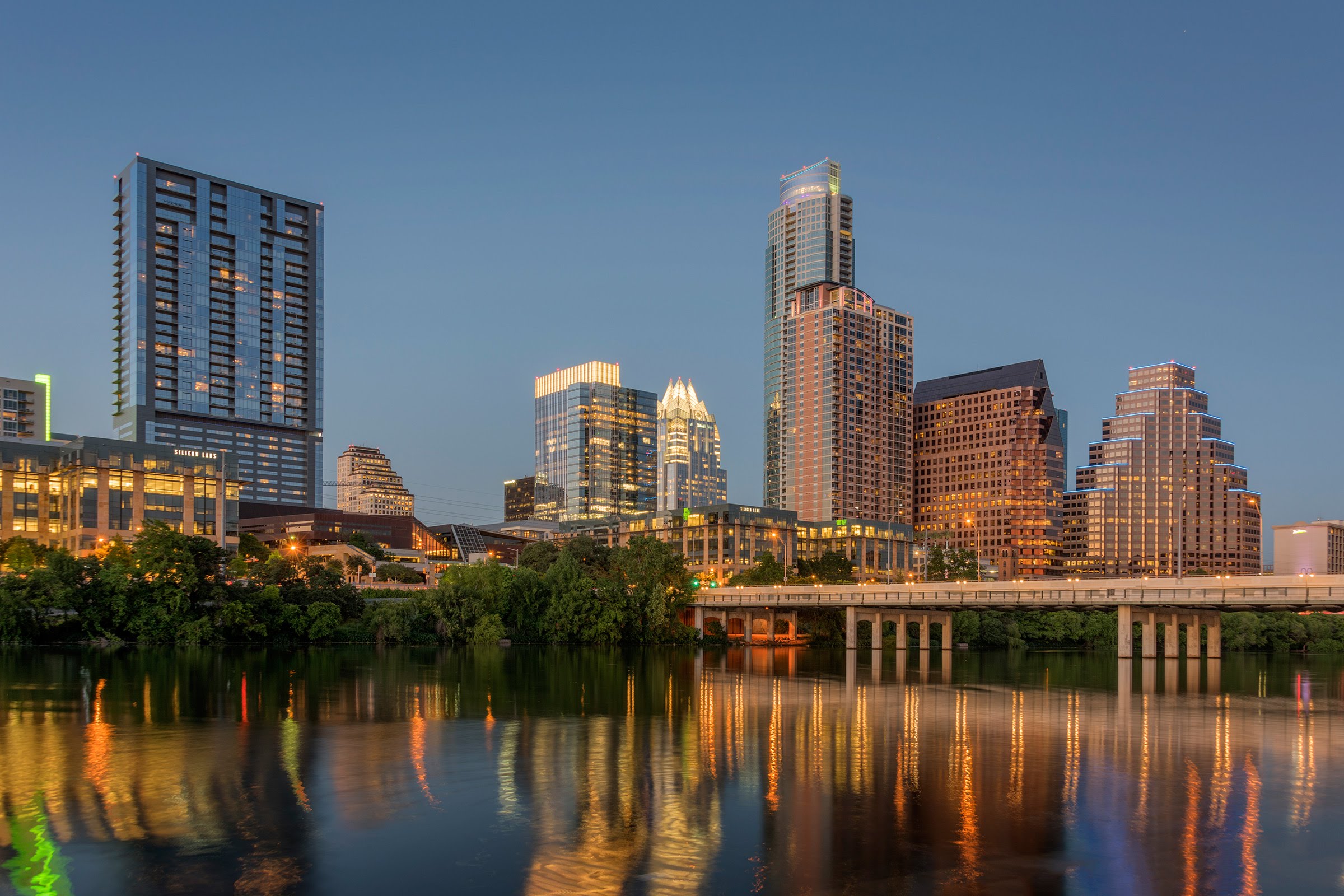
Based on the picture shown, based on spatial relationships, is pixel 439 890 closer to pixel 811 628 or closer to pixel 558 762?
pixel 558 762

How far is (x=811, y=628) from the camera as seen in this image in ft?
558

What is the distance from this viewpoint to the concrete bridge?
106688mm

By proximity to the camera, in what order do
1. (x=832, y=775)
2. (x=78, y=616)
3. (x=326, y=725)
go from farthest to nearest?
(x=78, y=616) < (x=326, y=725) < (x=832, y=775)

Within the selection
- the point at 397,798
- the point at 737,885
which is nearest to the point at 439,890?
the point at 737,885

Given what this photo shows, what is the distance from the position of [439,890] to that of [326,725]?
27.7 metres

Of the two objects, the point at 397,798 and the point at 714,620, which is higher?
the point at 397,798

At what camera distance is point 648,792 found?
33625 mm

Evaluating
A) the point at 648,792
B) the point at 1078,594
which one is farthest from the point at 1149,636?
the point at 648,792

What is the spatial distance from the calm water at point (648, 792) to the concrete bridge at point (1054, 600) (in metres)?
44.5

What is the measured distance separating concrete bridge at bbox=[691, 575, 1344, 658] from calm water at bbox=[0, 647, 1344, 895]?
146ft

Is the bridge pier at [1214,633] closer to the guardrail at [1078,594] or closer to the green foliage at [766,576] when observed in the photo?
the guardrail at [1078,594]

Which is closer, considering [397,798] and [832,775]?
[397,798]

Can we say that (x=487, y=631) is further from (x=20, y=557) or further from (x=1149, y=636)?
(x=1149, y=636)

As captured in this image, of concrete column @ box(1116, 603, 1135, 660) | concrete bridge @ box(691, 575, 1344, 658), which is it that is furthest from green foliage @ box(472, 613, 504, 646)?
concrete column @ box(1116, 603, 1135, 660)
